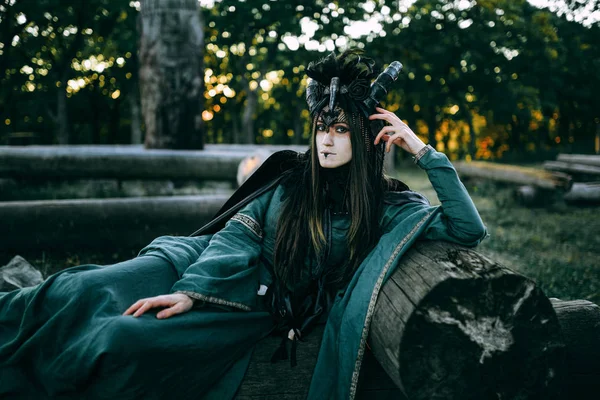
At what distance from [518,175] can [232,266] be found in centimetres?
969

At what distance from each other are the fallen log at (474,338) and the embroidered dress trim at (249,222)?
0.84 meters

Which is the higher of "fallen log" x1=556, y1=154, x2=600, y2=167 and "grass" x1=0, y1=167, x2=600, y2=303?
"fallen log" x1=556, y1=154, x2=600, y2=167

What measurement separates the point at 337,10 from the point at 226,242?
1417 cm

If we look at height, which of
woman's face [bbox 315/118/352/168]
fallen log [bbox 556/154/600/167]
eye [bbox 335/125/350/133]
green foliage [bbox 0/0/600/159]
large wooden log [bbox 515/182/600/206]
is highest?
green foliage [bbox 0/0/600/159]

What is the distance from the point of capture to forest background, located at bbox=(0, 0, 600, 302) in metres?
16.0

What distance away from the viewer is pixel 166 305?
1.92m

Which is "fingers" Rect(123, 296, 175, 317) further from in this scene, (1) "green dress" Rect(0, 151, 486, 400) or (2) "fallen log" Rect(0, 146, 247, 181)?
(2) "fallen log" Rect(0, 146, 247, 181)

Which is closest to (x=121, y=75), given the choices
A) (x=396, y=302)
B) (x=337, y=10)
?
(x=337, y=10)

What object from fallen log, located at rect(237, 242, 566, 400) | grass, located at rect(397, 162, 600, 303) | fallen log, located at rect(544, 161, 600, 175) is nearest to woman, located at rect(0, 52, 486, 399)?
fallen log, located at rect(237, 242, 566, 400)

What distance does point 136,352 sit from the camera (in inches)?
68.4

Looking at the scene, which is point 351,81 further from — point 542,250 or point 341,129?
point 542,250

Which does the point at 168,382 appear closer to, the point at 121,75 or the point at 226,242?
the point at 226,242

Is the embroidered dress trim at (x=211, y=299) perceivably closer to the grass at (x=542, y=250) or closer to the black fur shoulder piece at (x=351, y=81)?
the black fur shoulder piece at (x=351, y=81)

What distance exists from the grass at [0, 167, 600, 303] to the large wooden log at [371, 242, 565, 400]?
1.13 metres
